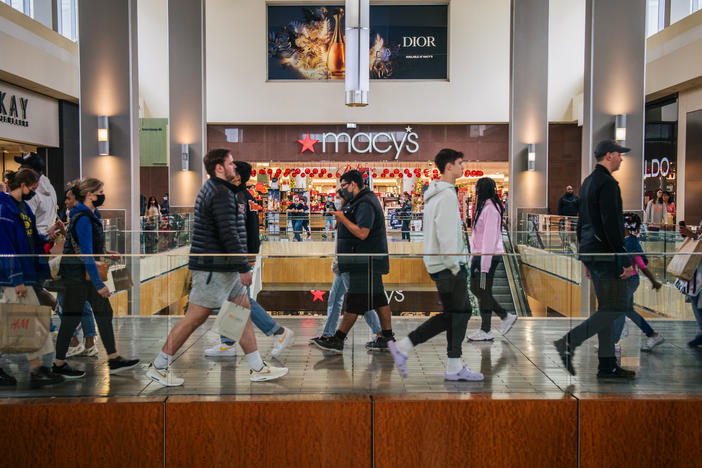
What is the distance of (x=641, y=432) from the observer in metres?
3.73

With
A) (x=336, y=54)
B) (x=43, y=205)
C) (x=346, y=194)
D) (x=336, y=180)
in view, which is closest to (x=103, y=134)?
(x=43, y=205)

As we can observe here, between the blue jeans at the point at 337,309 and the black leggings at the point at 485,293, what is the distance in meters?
0.62

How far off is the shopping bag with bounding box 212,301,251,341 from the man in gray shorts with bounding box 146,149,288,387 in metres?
0.03

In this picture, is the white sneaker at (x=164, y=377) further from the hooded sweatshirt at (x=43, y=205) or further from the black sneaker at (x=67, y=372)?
the hooded sweatshirt at (x=43, y=205)

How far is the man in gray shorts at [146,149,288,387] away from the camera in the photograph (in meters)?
3.91

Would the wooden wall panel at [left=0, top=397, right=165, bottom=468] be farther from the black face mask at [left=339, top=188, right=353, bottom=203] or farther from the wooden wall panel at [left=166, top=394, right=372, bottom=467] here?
the black face mask at [left=339, top=188, right=353, bottom=203]

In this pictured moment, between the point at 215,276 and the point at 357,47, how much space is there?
8777 mm

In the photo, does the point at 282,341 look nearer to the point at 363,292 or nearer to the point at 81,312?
the point at 363,292

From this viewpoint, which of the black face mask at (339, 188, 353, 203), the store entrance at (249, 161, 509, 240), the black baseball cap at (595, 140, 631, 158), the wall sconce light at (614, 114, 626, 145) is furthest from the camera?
the store entrance at (249, 161, 509, 240)

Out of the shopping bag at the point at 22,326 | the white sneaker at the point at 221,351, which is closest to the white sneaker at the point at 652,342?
the white sneaker at the point at 221,351

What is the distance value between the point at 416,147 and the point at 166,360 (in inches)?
795

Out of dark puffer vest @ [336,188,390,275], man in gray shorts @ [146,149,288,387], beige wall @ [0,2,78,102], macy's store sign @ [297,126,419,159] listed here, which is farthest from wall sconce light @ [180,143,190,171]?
man in gray shorts @ [146,149,288,387]

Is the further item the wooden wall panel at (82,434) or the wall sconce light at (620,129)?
the wall sconce light at (620,129)

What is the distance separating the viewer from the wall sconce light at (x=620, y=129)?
11391 mm
